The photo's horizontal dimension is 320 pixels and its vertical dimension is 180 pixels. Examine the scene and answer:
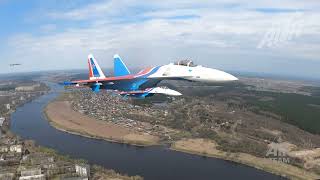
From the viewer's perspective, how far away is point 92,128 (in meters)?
61.8

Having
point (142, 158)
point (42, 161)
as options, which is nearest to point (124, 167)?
point (142, 158)

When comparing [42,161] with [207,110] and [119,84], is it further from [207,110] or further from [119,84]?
[207,110]

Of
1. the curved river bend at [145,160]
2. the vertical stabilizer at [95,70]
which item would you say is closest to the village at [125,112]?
the curved river bend at [145,160]

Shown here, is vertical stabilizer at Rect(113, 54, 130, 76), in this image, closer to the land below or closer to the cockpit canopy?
the cockpit canopy

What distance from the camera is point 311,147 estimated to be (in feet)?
170

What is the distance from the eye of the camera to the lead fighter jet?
74.5 ft

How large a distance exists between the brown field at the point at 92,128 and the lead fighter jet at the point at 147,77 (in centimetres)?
2474

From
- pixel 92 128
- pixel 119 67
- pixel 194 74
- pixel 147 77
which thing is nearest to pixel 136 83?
pixel 147 77

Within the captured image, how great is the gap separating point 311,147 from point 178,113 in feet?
95.9

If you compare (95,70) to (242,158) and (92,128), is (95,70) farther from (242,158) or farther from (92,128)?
(92,128)

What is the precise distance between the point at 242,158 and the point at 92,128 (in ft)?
86.5

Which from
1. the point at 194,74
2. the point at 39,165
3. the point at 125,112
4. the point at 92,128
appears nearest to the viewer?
the point at 194,74

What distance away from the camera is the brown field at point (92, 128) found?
5447cm

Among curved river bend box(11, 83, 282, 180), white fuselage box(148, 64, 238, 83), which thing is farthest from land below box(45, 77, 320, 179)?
white fuselage box(148, 64, 238, 83)
